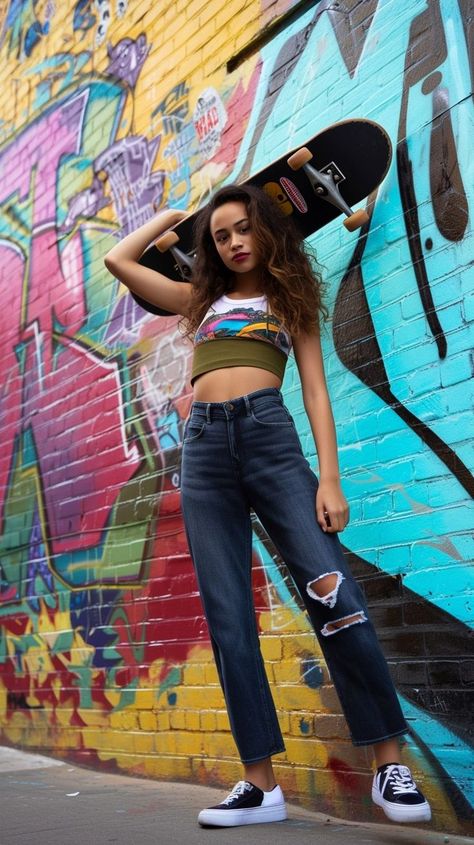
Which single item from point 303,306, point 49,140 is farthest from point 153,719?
point 49,140

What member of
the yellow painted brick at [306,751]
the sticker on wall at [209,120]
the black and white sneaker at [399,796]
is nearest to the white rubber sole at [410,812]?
the black and white sneaker at [399,796]

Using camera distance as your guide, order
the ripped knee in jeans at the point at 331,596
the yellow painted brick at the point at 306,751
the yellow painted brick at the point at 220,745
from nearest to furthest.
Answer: the ripped knee in jeans at the point at 331,596 → the yellow painted brick at the point at 306,751 → the yellow painted brick at the point at 220,745

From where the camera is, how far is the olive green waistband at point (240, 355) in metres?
2.76

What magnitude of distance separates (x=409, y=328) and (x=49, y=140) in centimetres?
347

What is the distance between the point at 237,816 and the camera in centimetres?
257

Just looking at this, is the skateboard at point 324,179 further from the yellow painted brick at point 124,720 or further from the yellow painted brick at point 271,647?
the yellow painted brick at point 124,720

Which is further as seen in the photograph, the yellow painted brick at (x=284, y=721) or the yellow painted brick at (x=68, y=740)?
the yellow painted brick at (x=68, y=740)

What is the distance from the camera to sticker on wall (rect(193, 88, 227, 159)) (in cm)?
403

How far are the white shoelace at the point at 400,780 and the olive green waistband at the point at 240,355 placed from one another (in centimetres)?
114

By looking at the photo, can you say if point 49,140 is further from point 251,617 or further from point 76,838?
point 76,838

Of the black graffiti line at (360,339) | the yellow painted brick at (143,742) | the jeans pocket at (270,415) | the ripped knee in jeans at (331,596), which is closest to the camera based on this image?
the ripped knee in jeans at (331,596)

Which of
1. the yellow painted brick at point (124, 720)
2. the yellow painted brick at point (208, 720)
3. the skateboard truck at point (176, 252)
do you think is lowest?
the yellow painted brick at point (208, 720)

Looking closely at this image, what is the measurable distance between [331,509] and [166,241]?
116 cm

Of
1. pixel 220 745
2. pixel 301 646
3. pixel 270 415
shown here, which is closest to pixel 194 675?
pixel 220 745
